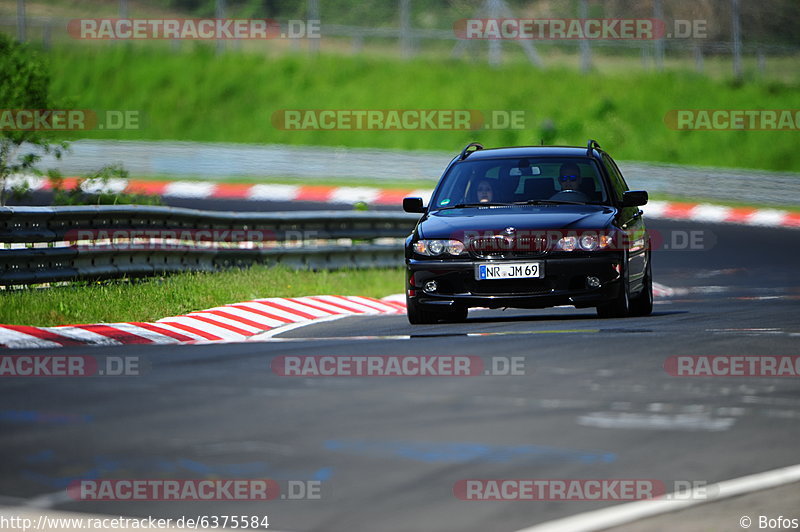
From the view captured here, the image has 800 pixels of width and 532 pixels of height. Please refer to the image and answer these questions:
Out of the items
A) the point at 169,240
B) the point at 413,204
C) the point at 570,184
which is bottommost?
the point at 169,240

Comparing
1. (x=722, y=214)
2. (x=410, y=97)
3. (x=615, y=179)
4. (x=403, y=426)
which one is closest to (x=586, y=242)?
(x=615, y=179)

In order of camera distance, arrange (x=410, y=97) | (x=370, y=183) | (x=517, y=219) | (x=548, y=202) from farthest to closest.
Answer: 1. (x=410, y=97)
2. (x=370, y=183)
3. (x=548, y=202)
4. (x=517, y=219)

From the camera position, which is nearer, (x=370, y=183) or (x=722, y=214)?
(x=722, y=214)

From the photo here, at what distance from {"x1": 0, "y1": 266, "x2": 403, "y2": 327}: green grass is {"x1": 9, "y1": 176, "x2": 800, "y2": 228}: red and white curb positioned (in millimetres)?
14321

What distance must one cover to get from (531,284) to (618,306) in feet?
3.36

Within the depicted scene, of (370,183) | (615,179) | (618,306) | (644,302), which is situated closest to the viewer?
(618,306)

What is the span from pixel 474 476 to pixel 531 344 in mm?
4368

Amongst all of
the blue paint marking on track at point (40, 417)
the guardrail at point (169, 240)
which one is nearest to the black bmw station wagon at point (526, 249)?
the guardrail at point (169, 240)

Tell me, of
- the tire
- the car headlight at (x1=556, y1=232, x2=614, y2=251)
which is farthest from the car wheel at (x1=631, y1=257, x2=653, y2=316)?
the tire

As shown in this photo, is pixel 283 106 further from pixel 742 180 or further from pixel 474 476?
pixel 474 476

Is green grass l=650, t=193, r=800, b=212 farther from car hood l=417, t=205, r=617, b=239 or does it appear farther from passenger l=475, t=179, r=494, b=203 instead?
car hood l=417, t=205, r=617, b=239

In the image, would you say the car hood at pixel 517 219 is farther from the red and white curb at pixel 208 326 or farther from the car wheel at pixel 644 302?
the red and white curb at pixel 208 326

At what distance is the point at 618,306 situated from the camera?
1240cm

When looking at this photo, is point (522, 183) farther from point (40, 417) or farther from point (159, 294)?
point (40, 417)
